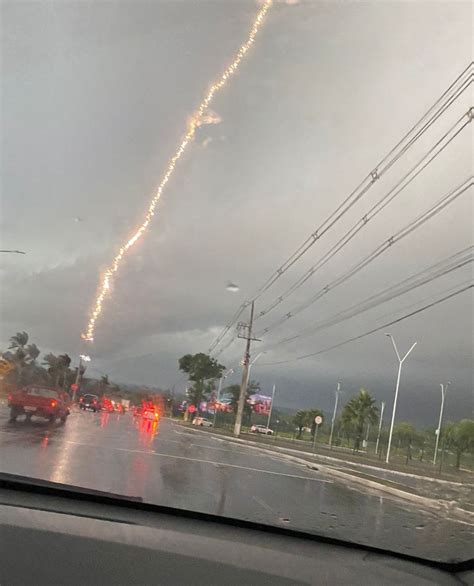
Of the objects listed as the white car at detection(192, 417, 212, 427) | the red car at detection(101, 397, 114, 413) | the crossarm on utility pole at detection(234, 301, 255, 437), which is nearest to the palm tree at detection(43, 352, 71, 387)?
the red car at detection(101, 397, 114, 413)

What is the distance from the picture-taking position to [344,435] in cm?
2528

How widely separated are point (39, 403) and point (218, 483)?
4598mm

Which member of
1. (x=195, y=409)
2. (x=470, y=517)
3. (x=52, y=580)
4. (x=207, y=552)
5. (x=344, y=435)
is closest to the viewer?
(x=52, y=580)

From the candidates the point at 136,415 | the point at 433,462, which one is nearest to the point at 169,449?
the point at 136,415

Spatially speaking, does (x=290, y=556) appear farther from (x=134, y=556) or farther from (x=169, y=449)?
(x=169, y=449)

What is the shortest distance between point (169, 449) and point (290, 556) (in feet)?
29.6

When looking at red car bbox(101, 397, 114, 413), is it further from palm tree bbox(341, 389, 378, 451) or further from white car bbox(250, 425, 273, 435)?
white car bbox(250, 425, 273, 435)

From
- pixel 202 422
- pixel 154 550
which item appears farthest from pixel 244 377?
pixel 154 550

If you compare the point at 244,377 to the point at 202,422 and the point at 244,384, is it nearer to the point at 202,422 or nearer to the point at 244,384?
the point at 244,384

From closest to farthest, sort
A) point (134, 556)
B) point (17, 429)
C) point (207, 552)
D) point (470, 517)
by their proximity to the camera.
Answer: point (134, 556)
point (207, 552)
point (470, 517)
point (17, 429)

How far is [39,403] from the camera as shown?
11.5 metres

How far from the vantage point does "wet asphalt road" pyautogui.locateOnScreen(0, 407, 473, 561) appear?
543cm

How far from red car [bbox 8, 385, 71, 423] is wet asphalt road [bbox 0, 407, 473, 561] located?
10.1 inches

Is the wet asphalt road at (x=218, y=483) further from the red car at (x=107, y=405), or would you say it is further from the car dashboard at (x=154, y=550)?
the red car at (x=107, y=405)
